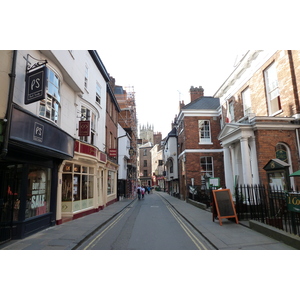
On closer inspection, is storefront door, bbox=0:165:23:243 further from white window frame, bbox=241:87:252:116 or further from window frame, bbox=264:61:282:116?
white window frame, bbox=241:87:252:116

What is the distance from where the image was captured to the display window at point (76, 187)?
35.9 feet

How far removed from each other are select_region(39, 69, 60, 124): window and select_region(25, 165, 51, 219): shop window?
2121mm

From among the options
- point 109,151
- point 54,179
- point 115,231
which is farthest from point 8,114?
point 109,151

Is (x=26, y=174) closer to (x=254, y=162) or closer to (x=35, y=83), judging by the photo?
(x=35, y=83)

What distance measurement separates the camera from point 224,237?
7.01 m

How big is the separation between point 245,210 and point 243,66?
402 inches

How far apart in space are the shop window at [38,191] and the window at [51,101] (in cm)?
212

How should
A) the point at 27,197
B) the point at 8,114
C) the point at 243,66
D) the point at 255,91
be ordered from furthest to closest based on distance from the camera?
the point at 243,66
the point at 255,91
the point at 27,197
the point at 8,114

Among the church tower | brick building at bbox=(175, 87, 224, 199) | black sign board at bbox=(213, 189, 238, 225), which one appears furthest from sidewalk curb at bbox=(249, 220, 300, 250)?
the church tower

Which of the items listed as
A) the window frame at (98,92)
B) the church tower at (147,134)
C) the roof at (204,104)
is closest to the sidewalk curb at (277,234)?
the window frame at (98,92)

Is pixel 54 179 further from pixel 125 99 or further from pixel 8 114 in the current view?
pixel 125 99

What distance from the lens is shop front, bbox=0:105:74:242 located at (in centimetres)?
637

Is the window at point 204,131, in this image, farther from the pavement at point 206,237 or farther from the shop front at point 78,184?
the pavement at point 206,237

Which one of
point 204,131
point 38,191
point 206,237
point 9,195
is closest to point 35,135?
point 9,195
